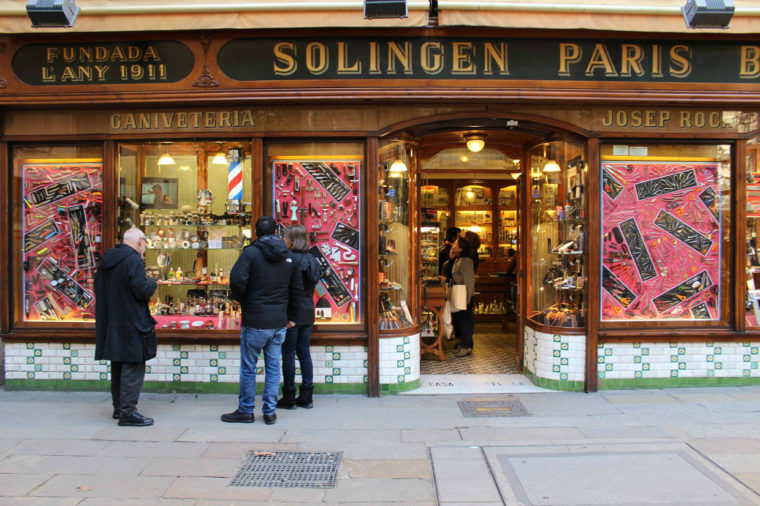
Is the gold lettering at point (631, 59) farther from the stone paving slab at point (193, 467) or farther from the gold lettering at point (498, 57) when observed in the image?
the stone paving slab at point (193, 467)

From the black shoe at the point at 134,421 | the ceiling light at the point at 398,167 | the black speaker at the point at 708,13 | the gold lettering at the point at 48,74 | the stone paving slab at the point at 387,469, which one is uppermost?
the black speaker at the point at 708,13

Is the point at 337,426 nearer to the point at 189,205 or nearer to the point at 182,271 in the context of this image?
the point at 182,271

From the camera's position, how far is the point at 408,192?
23.0ft

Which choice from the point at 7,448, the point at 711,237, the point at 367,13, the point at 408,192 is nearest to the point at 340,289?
the point at 408,192

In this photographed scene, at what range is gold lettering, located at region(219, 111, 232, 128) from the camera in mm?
6332

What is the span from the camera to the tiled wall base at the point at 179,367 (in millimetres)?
6293

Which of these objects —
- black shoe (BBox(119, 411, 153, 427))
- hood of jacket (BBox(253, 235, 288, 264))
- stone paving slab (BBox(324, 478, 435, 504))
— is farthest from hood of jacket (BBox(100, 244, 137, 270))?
stone paving slab (BBox(324, 478, 435, 504))

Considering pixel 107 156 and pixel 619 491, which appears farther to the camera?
pixel 107 156

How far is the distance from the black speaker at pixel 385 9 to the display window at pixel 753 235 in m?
4.16

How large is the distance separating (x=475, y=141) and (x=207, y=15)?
3.36 metres

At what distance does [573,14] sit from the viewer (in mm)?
5746

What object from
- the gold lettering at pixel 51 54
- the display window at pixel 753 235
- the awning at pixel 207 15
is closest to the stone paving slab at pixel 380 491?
the awning at pixel 207 15

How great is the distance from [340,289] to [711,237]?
4224 mm

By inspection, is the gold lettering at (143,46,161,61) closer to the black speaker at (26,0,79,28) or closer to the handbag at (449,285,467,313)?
the black speaker at (26,0,79,28)
